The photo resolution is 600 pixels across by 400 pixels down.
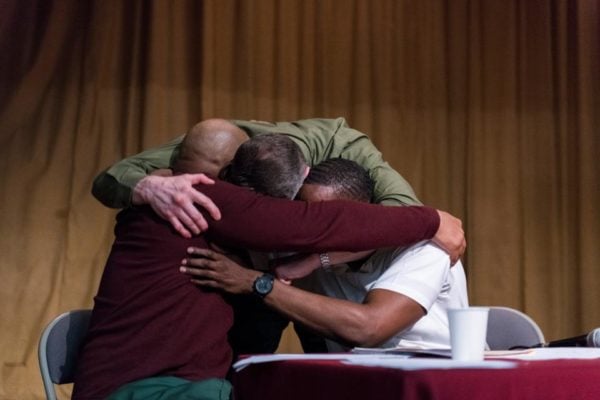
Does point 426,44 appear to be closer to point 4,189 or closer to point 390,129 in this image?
point 390,129

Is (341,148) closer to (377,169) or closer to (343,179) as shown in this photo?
(377,169)

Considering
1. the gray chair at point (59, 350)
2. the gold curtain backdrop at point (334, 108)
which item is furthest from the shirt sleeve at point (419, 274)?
the gold curtain backdrop at point (334, 108)

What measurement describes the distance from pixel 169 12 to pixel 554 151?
2.06 meters

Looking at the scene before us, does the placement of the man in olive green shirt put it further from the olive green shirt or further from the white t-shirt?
the white t-shirt

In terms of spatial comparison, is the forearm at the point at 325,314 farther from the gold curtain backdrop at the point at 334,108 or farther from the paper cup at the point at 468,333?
the gold curtain backdrop at the point at 334,108

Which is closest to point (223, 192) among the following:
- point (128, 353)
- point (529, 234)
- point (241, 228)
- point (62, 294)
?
point (241, 228)

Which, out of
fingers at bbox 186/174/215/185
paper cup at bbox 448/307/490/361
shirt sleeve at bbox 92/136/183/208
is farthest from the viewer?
Answer: shirt sleeve at bbox 92/136/183/208

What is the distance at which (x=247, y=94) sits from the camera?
410cm

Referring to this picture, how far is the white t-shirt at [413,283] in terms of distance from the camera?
1.79m

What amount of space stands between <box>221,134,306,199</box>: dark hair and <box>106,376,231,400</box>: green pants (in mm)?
434

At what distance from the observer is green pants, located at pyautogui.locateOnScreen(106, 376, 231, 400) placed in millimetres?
1513

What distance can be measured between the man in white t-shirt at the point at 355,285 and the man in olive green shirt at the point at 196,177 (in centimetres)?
11

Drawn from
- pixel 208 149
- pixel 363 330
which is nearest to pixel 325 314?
pixel 363 330

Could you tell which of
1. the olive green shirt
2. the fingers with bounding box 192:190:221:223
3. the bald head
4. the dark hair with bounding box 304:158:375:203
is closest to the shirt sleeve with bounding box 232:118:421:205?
the olive green shirt
